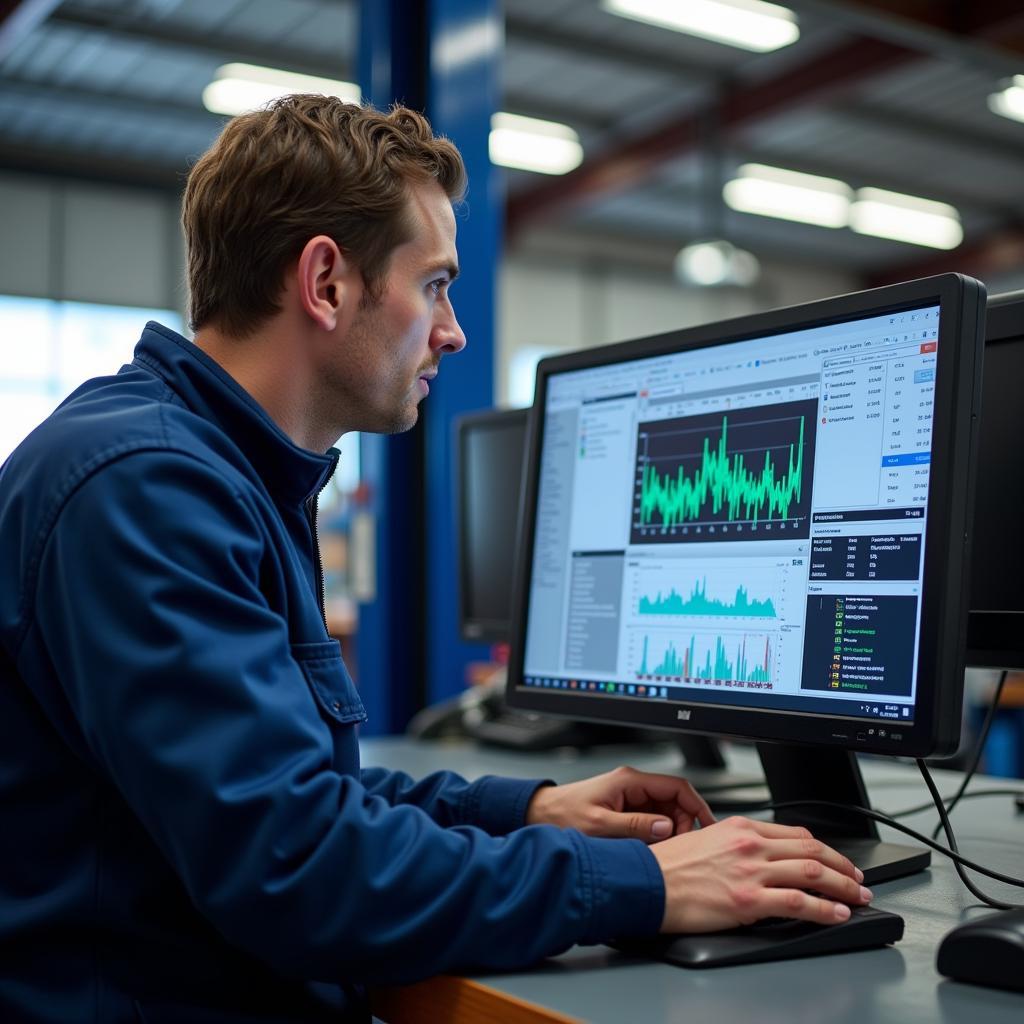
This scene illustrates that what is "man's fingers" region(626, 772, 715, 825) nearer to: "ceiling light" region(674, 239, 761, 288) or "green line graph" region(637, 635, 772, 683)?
"green line graph" region(637, 635, 772, 683)

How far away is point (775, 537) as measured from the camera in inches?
44.3

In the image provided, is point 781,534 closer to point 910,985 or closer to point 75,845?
point 910,985

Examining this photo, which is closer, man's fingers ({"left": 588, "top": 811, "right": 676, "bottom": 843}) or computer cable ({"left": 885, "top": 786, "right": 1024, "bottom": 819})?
man's fingers ({"left": 588, "top": 811, "right": 676, "bottom": 843})

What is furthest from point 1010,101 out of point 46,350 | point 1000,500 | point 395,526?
point 1000,500

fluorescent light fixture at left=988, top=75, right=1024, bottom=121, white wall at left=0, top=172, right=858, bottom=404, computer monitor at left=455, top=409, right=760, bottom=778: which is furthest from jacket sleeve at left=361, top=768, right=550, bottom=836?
fluorescent light fixture at left=988, top=75, right=1024, bottom=121

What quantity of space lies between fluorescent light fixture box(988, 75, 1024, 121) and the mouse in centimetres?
620

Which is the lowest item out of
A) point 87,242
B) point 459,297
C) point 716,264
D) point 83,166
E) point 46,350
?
point 459,297

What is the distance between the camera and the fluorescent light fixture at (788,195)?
846 cm

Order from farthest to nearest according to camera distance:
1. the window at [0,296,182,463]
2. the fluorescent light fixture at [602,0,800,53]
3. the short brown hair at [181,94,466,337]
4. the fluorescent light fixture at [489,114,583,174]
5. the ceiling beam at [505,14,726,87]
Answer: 1. the window at [0,296,182,463]
2. the fluorescent light fixture at [489,114,583,174]
3. the ceiling beam at [505,14,726,87]
4. the fluorescent light fixture at [602,0,800,53]
5. the short brown hair at [181,94,466,337]

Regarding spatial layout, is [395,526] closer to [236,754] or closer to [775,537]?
[775,537]

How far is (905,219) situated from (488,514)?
829cm

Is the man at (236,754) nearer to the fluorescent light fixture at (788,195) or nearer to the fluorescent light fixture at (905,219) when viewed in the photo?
the fluorescent light fixture at (788,195)

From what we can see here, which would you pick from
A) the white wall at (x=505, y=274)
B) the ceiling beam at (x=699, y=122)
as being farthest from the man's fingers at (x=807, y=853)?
the ceiling beam at (x=699, y=122)

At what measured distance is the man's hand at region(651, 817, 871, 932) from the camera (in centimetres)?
86
